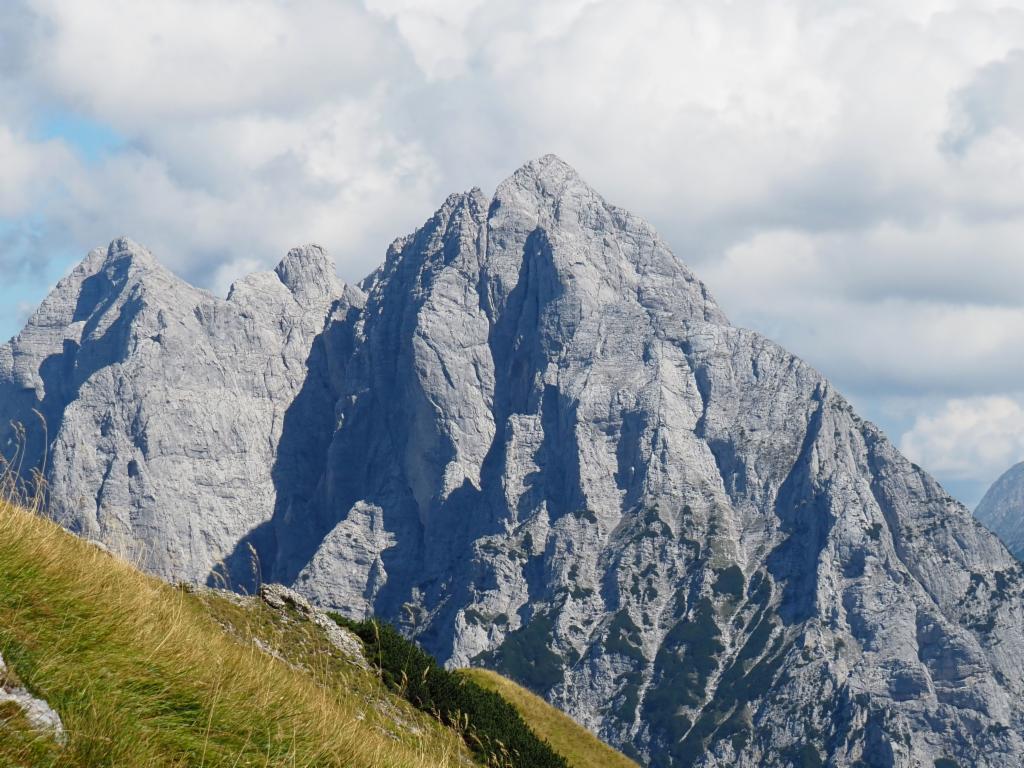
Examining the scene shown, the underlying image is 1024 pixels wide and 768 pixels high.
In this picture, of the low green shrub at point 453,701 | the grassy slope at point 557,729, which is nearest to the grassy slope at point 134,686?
A: the low green shrub at point 453,701

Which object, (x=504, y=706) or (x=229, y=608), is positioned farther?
(x=504, y=706)

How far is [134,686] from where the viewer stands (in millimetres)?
9555

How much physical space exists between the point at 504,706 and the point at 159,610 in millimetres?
26243

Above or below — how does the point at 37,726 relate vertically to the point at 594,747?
below

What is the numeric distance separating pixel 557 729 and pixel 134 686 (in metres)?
37.7

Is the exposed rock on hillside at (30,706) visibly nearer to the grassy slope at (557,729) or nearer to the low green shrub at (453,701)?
the low green shrub at (453,701)

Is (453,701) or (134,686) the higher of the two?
(453,701)

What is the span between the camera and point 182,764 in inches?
336

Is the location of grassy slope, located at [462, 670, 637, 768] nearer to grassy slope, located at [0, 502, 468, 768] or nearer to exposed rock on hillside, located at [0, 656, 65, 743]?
grassy slope, located at [0, 502, 468, 768]

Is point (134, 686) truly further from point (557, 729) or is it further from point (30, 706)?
point (557, 729)

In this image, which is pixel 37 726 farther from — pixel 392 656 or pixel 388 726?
pixel 392 656

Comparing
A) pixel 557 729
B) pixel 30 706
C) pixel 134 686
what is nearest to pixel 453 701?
pixel 557 729

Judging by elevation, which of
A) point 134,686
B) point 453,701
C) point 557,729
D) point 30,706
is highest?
point 557,729

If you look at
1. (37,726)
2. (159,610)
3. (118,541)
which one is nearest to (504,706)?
(118,541)
